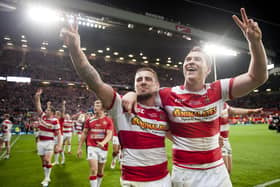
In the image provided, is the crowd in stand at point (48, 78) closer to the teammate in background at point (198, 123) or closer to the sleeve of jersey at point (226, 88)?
the teammate in background at point (198, 123)

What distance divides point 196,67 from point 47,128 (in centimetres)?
679

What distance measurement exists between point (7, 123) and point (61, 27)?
41.9 feet

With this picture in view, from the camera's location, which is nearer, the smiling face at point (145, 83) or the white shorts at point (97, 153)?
the smiling face at point (145, 83)

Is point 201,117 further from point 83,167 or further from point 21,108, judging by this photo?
point 21,108

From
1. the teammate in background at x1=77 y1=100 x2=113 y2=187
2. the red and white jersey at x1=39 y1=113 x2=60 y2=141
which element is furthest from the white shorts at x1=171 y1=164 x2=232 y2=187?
the red and white jersey at x1=39 y1=113 x2=60 y2=141

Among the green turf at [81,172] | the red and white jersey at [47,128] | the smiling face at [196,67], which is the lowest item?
the green turf at [81,172]

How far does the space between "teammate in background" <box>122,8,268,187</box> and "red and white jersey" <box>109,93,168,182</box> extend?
16cm

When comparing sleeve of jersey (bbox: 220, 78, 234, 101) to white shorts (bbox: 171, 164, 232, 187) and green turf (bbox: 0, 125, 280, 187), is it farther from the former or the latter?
green turf (bbox: 0, 125, 280, 187)

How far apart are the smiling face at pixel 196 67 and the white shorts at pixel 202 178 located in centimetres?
103

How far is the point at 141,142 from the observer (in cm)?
233

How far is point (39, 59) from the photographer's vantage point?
4000cm

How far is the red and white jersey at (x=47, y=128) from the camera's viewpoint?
25.0 feet

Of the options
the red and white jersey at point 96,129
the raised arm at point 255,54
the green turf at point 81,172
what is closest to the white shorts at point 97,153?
the red and white jersey at point 96,129

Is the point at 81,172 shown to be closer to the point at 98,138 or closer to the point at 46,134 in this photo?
the point at 46,134
